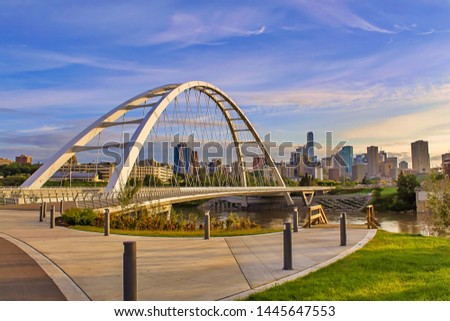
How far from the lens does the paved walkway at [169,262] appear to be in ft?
16.6

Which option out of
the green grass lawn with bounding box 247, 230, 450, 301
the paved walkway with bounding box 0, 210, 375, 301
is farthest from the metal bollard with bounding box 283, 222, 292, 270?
the green grass lawn with bounding box 247, 230, 450, 301

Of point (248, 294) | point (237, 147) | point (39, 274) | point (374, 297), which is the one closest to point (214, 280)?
point (248, 294)

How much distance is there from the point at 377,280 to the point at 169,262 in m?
3.40

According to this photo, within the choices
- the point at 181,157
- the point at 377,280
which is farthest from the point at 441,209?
the point at 181,157

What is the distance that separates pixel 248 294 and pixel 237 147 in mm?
49732

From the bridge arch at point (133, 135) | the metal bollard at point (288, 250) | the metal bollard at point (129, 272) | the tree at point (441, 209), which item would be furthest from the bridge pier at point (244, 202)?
the metal bollard at point (129, 272)

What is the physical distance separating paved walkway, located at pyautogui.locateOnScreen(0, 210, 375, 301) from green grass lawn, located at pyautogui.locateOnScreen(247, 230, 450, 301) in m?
0.38

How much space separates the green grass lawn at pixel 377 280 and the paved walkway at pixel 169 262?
376 millimetres

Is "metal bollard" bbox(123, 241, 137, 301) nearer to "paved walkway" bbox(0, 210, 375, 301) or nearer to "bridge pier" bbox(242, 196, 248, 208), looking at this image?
"paved walkway" bbox(0, 210, 375, 301)

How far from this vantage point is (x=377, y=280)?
5277 mm

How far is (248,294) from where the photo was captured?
4.77 metres

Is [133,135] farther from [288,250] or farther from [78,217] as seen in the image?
[288,250]

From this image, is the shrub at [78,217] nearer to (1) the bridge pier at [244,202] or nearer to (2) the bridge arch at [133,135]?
(2) the bridge arch at [133,135]

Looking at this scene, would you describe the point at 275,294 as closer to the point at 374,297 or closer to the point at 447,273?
the point at 374,297
